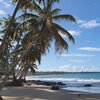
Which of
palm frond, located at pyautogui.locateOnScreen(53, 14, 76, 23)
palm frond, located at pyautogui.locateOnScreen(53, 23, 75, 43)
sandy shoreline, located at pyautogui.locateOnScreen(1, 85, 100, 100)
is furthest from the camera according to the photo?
palm frond, located at pyautogui.locateOnScreen(53, 23, 75, 43)

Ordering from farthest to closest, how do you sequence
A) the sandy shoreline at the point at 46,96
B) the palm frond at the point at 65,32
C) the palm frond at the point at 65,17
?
the palm frond at the point at 65,32
the palm frond at the point at 65,17
the sandy shoreline at the point at 46,96

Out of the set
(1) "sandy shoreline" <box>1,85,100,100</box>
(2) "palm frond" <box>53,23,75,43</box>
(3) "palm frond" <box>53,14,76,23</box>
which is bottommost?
(1) "sandy shoreline" <box>1,85,100,100</box>

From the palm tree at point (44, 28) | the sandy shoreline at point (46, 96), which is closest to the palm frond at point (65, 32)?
the palm tree at point (44, 28)

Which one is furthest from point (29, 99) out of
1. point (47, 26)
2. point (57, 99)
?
point (47, 26)

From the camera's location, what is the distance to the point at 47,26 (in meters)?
25.9

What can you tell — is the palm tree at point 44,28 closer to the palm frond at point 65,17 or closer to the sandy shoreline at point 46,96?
the palm frond at point 65,17

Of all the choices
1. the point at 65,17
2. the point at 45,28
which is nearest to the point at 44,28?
the point at 45,28

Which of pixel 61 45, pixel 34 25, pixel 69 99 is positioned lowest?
pixel 69 99

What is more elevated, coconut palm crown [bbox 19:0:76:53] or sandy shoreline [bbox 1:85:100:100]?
coconut palm crown [bbox 19:0:76:53]

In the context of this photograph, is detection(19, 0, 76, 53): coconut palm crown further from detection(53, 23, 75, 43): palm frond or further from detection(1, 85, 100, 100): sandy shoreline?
detection(1, 85, 100, 100): sandy shoreline

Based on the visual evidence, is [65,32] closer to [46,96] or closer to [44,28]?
[44,28]

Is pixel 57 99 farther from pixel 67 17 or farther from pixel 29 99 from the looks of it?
pixel 67 17

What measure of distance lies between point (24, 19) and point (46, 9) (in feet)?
10.9

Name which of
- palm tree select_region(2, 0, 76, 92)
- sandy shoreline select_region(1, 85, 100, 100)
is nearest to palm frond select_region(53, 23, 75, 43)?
palm tree select_region(2, 0, 76, 92)
